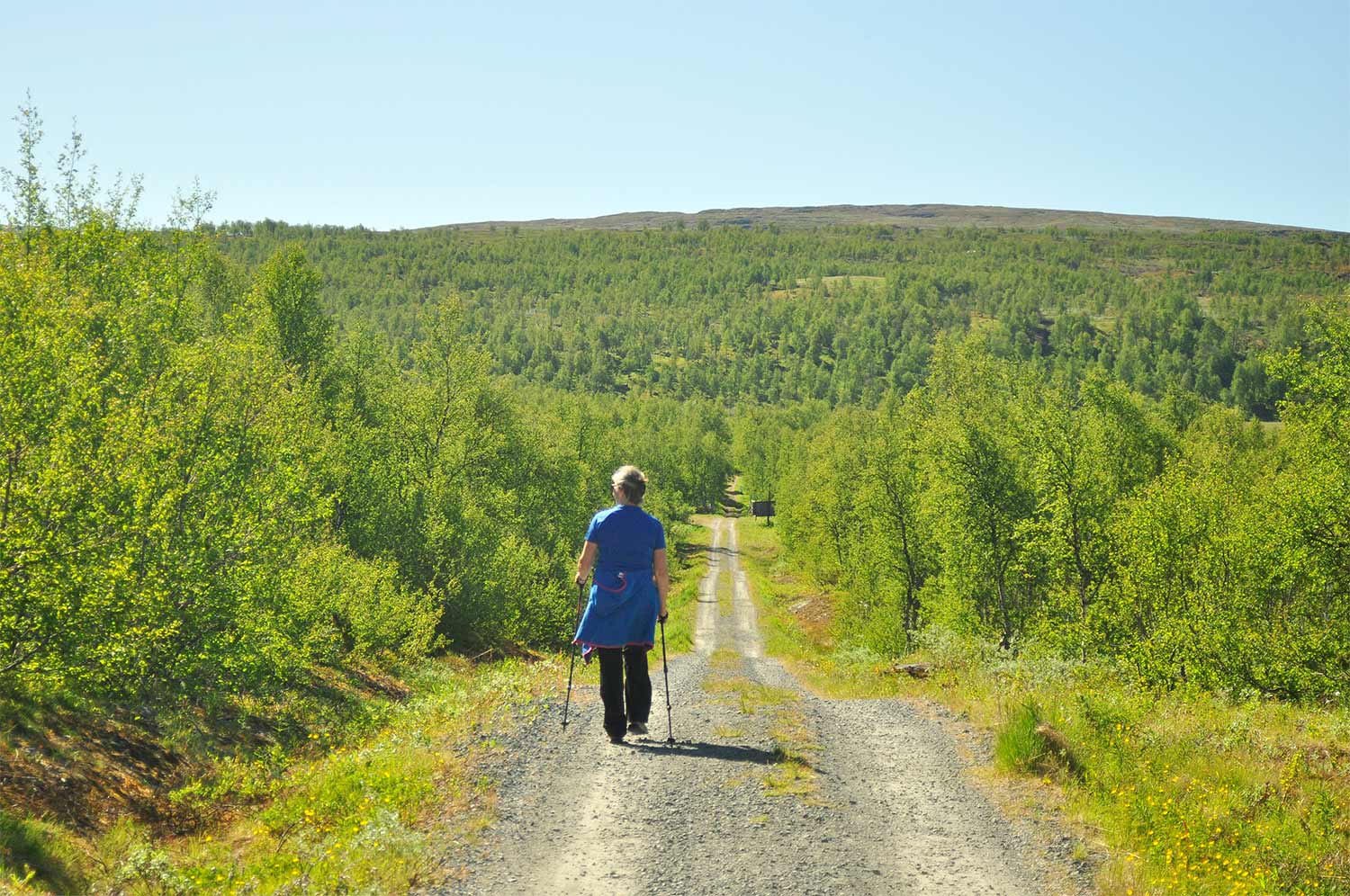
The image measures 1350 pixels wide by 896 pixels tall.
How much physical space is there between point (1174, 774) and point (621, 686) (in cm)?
617

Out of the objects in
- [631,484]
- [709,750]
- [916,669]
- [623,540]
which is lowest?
[916,669]

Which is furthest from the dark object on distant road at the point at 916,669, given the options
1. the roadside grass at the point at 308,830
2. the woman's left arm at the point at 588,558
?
the woman's left arm at the point at 588,558

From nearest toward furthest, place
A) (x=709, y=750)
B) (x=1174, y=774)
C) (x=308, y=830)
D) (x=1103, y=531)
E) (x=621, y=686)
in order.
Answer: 1. (x=308, y=830)
2. (x=1174, y=774)
3. (x=709, y=750)
4. (x=621, y=686)
5. (x=1103, y=531)

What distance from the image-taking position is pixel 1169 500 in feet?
95.9

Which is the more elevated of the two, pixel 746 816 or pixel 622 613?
pixel 622 613

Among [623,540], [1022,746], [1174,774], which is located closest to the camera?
[1022,746]

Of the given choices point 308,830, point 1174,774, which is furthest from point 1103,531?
point 308,830

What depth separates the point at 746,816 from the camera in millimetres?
7844

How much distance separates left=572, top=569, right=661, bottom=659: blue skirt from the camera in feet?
31.7

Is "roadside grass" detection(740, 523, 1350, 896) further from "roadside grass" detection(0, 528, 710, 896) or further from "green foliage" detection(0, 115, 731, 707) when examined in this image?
"green foliage" detection(0, 115, 731, 707)

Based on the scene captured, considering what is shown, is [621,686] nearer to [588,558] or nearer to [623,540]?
[588,558]

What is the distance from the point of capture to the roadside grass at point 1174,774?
24.1ft

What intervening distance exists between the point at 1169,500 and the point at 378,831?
Answer: 2898 cm

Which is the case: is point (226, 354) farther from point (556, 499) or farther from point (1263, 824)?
point (556, 499)
